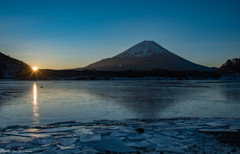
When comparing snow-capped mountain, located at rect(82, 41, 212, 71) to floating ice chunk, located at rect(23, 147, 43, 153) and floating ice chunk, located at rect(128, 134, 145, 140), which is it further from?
floating ice chunk, located at rect(23, 147, 43, 153)

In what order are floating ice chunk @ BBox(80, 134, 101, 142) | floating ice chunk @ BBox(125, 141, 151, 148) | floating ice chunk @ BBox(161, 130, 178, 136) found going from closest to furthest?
floating ice chunk @ BBox(125, 141, 151, 148) < floating ice chunk @ BBox(80, 134, 101, 142) < floating ice chunk @ BBox(161, 130, 178, 136)

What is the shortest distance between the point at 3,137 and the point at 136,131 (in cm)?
314

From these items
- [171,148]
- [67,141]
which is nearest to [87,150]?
[67,141]

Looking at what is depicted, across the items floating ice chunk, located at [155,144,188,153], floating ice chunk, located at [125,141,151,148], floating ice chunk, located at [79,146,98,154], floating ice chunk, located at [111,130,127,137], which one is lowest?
floating ice chunk, located at [155,144,188,153]

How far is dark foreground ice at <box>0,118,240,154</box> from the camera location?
4.23 metres

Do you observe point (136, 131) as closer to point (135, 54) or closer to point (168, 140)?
point (168, 140)

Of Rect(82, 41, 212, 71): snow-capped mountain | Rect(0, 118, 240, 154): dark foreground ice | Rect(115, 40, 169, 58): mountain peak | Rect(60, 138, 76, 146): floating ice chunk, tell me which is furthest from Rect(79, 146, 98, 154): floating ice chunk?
Rect(115, 40, 169, 58): mountain peak

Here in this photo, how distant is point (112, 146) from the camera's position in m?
4.39

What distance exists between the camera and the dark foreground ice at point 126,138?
4.23m

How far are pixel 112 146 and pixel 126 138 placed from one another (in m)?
0.63

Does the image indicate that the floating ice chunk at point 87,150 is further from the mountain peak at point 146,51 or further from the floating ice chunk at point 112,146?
the mountain peak at point 146,51

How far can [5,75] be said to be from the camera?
255 ft

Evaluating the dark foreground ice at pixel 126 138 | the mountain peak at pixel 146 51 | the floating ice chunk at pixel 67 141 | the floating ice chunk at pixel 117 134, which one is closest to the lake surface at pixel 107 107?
the dark foreground ice at pixel 126 138

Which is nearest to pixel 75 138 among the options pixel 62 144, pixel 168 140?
pixel 62 144
